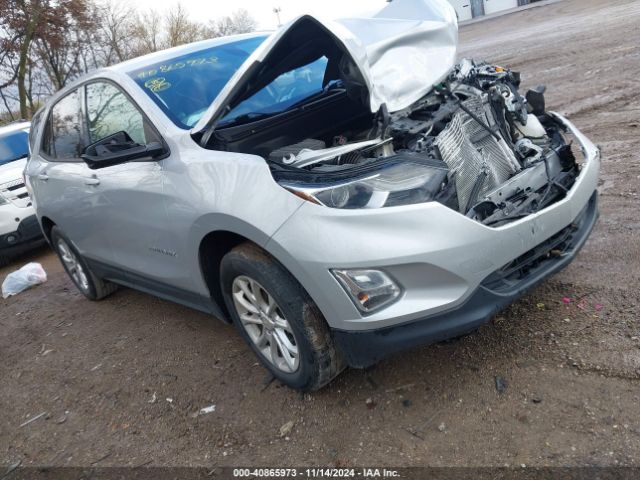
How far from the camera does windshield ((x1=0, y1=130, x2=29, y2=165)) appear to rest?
316 inches

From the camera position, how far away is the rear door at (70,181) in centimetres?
410

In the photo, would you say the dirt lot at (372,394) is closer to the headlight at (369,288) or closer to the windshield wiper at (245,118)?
the headlight at (369,288)

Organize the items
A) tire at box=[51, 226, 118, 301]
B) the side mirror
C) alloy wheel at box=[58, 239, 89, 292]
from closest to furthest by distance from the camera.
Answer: the side mirror, tire at box=[51, 226, 118, 301], alloy wheel at box=[58, 239, 89, 292]

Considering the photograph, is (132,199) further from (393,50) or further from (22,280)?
(22,280)

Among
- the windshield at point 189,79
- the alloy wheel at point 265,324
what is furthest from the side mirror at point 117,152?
the alloy wheel at point 265,324

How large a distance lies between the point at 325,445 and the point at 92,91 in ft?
9.69

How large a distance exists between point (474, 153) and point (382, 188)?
0.79 metres

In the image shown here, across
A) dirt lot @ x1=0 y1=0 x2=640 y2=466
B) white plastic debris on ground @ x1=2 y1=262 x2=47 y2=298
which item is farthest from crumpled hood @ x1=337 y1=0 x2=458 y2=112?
white plastic debris on ground @ x1=2 y1=262 x2=47 y2=298

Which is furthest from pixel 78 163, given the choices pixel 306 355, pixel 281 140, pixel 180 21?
pixel 180 21

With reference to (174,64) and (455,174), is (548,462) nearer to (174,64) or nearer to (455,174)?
(455,174)

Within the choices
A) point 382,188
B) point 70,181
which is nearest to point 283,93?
point 382,188

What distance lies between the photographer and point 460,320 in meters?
2.46

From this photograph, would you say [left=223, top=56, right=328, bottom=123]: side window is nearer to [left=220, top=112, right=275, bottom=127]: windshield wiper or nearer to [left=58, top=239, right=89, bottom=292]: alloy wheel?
[left=220, top=112, right=275, bottom=127]: windshield wiper

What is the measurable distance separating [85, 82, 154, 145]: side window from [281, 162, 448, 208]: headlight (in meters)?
1.27
